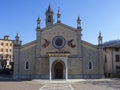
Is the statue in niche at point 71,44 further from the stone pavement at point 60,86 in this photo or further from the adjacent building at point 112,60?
the stone pavement at point 60,86

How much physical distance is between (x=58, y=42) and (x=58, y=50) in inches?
82.8

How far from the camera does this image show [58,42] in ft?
161

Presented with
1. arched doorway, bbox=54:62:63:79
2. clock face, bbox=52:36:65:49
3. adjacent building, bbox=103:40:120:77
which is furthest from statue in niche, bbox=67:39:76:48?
adjacent building, bbox=103:40:120:77

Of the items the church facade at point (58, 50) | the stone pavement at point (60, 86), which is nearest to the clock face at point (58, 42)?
the church facade at point (58, 50)

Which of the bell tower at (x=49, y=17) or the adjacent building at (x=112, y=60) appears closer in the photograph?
the bell tower at (x=49, y=17)

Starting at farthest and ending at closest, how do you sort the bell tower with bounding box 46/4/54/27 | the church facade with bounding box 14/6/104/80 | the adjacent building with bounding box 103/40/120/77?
the adjacent building with bounding box 103/40/120/77 < the bell tower with bounding box 46/4/54/27 < the church facade with bounding box 14/6/104/80

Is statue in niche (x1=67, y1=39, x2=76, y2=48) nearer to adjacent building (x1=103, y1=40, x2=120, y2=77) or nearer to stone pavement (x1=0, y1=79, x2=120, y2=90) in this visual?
adjacent building (x1=103, y1=40, x2=120, y2=77)

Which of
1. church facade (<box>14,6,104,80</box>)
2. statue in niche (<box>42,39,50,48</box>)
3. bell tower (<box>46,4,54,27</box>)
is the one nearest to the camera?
church facade (<box>14,6,104,80</box>)

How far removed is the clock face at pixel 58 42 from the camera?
49028mm

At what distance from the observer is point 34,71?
159 ft

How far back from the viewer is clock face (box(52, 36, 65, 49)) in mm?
49028

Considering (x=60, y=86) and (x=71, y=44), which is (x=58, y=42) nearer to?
(x=71, y=44)

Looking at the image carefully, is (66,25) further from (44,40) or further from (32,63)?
(32,63)

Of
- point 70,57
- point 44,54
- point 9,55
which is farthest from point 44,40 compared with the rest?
point 9,55
